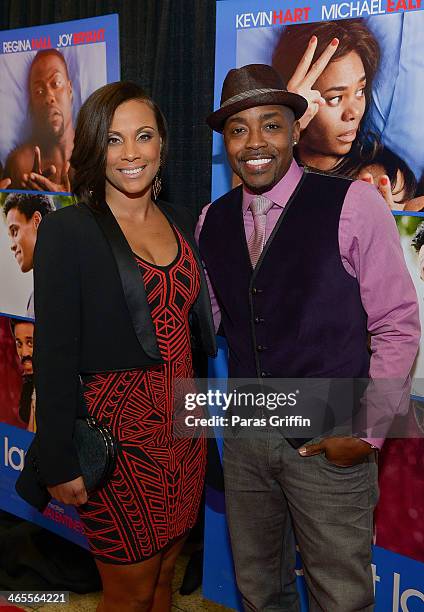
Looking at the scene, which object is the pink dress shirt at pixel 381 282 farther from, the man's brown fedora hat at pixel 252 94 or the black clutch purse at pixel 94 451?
the black clutch purse at pixel 94 451

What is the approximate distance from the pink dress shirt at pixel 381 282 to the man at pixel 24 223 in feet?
4.99

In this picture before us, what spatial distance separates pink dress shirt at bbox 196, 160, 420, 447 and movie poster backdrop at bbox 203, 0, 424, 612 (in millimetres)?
265

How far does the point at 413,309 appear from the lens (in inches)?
64.8

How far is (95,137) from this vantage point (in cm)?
167

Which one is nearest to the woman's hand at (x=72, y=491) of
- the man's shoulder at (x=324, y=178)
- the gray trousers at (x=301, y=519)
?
the gray trousers at (x=301, y=519)

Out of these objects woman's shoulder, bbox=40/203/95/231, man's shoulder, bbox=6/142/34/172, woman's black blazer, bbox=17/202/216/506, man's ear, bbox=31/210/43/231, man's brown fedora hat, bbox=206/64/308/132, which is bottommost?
woman's black blazer, bbox=17/202/216/506

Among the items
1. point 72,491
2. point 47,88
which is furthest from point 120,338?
point 47,88

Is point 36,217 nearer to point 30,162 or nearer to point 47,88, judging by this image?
point 30,162

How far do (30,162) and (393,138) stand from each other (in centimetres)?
151

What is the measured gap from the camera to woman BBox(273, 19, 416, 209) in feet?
6.21

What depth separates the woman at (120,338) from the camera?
162 centimetres

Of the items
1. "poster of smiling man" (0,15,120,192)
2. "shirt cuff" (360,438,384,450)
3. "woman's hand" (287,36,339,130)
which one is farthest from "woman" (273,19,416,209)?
"poster of smiling man" (0,15,120,192)

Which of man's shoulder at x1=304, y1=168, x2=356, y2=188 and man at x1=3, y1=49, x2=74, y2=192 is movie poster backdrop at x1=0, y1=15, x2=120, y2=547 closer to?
man at x1=3, y1=49, x2=74, y2=192

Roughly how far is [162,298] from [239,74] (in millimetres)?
578
